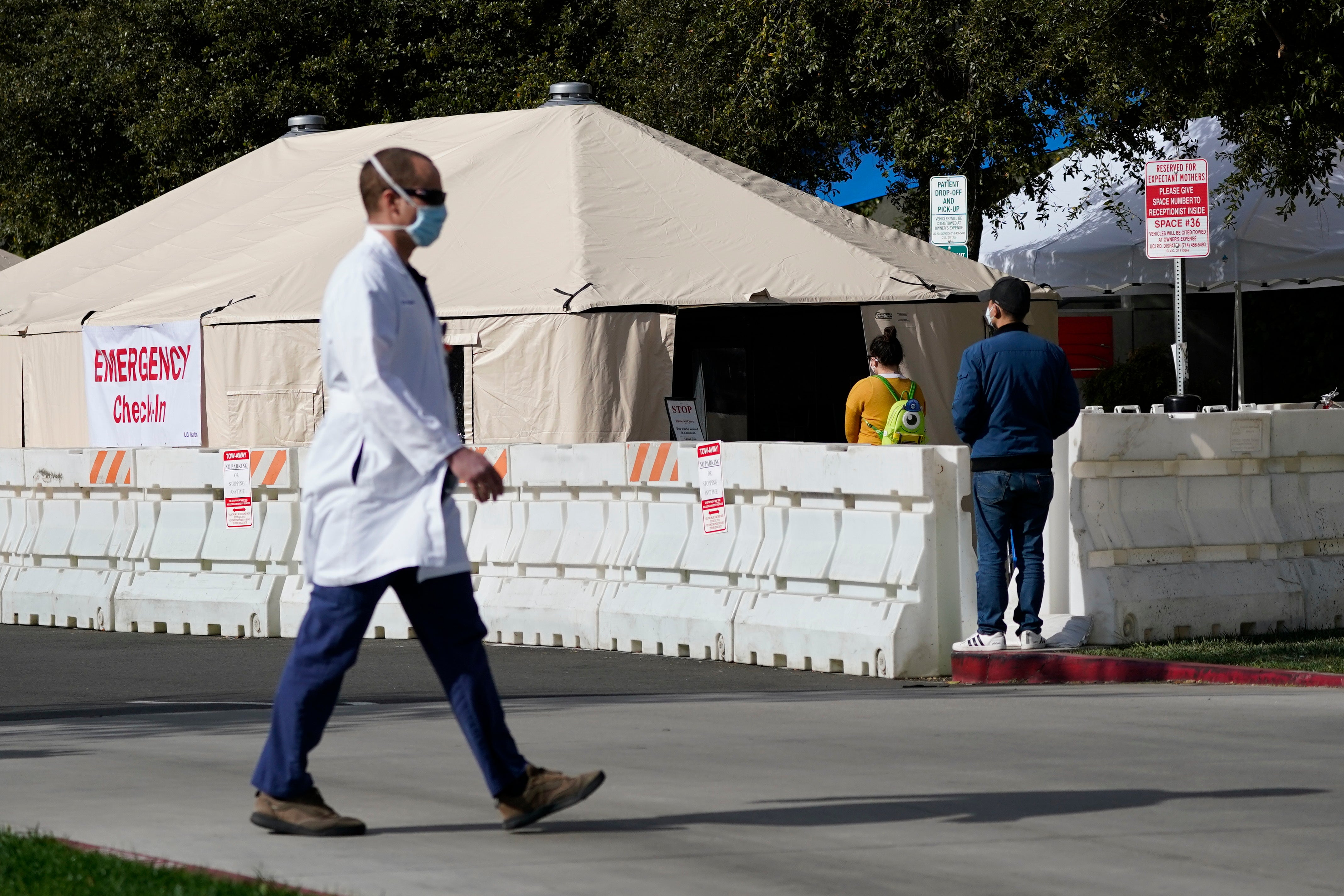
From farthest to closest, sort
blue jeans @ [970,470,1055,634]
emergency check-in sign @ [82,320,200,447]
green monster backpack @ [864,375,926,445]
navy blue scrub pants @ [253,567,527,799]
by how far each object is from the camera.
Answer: emergency check-in sign @ [82,320,200,447] → green monster backpack @ [864,375,926,445] → blue jeans @ [970,470,1055,634] → navy blue scrub pants @ [253,567,527,799]

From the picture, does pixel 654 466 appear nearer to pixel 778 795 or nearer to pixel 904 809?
pixel 778 795

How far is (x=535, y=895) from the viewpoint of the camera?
5.01 metres

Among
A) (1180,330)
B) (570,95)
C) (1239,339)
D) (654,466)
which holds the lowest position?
(654,466)

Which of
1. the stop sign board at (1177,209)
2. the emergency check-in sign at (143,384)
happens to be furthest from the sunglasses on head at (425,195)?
the emergency check-in sign at (143,384)

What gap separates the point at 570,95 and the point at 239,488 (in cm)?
1130

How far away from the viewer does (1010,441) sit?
10.1m

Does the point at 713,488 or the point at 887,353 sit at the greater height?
the point at 887,353

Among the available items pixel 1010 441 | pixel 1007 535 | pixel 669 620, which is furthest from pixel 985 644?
pixel 669 620

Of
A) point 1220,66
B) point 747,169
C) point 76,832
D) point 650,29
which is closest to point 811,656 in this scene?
point 76,832

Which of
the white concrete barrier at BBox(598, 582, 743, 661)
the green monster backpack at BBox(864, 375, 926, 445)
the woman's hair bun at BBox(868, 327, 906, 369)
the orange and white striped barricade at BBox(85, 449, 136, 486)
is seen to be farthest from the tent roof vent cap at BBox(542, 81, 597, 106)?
the white concrete barrier at BBox(598, 582, 743, 661)

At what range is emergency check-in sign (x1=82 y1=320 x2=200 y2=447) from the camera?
21.8 meters

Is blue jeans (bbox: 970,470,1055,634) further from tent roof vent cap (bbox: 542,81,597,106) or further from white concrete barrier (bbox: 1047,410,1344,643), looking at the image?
tent roof vent cap (bbox: 542,81,597,106)

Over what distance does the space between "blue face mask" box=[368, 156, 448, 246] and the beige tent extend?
13.8 metres

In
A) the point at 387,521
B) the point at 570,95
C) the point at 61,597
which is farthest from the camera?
the point at 570,95
